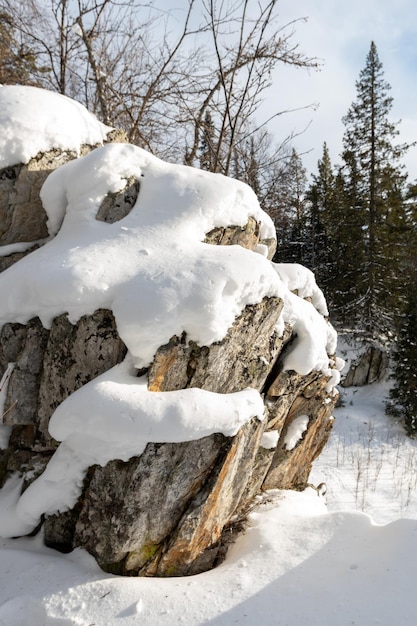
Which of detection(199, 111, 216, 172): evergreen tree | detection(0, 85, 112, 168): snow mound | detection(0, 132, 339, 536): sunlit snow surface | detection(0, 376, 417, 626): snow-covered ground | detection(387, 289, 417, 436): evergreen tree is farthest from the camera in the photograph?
detection(387, 289, 417, 436): evergreen tree

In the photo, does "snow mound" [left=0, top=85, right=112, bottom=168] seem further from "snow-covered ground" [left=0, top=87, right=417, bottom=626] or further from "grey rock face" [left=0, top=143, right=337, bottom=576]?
"grey rock face" [left=0, top=143, right=337, bottom=576]

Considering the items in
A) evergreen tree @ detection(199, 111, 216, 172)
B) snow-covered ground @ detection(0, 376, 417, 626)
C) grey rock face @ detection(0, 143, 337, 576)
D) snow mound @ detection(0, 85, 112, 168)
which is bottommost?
snow-covered ground @ detection(0, 376, 417, 626)

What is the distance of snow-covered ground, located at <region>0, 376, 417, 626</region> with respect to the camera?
2.60 meters

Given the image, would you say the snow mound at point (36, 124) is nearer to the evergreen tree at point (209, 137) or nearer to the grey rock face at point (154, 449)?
the grey rock face at point (154, 449)

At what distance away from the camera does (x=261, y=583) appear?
2906 mm

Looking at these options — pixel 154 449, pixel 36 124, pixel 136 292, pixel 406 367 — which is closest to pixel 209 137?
pixel 36 124

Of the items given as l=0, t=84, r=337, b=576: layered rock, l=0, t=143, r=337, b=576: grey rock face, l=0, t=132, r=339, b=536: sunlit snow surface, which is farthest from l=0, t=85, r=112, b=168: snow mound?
l=0, t=143, r=337, b=576: grey rock face

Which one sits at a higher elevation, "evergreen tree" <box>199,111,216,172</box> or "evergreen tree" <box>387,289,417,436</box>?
"evergreen tree" <box>199,111,216,172</box>

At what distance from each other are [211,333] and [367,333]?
1538 cm

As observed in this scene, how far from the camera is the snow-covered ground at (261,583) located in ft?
8.52

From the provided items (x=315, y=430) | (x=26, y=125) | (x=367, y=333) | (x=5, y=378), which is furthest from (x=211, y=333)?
(x=367, y=333)

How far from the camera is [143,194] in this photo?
4.29 metres

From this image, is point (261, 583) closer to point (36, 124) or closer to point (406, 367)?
point (36, 124)

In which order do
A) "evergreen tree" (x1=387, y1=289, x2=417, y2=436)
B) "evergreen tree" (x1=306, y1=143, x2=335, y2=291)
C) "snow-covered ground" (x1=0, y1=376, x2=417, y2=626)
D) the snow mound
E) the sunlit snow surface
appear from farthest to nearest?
"evergreen tree" (x1=306, y1=143, x2=335, y2=291)
"evergreen tree" (x1=387, y1=289, x2=417, y2=436)
the snow mound
the sunlit snow surface
"snow-covered ground" (x1=0, y1=376, x2=417, y2=626)
